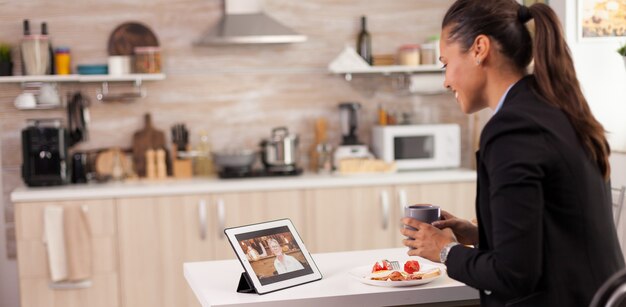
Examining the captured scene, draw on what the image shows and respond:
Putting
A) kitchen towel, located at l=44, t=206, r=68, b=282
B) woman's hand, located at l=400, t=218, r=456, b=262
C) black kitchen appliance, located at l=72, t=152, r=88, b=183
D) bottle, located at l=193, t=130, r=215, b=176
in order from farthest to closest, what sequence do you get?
bottle, located at l=193, t=130, r=215, b=176 < black kitchen appliance, located at l=72, t=152, r=88, b=183 < kitchen towel, located at l=44, t=206, r=68, b=282 < woman's hand, located at l=400, t=218, r=456, b=262

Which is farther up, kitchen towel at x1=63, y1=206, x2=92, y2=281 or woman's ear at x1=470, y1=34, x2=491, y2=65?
woman's ear at x1=470, y1=34, x2=491, y2=65

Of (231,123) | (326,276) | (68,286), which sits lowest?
(68,286)

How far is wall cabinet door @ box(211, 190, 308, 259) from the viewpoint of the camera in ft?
14.9

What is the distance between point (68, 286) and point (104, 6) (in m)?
1.64

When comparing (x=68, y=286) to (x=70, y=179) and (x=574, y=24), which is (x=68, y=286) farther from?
(x=574, y=24)

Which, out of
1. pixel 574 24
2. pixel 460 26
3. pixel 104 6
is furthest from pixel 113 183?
pixel 460 26

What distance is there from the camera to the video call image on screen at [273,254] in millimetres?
2172

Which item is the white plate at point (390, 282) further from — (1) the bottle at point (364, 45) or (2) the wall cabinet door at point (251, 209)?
(1) the bottle at point (364, 45)

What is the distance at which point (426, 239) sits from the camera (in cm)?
197

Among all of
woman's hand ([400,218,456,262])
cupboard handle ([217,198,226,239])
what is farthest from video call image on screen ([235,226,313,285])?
cupboard handle ([217,198,226,239])

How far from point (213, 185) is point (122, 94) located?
2.79ft

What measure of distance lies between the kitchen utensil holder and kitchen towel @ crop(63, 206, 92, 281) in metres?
0.78

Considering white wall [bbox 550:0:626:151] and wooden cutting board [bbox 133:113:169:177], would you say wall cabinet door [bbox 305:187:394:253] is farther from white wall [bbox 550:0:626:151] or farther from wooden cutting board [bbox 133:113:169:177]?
white wall [bbox 550:0:626:151]

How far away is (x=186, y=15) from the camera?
4.99 meters
